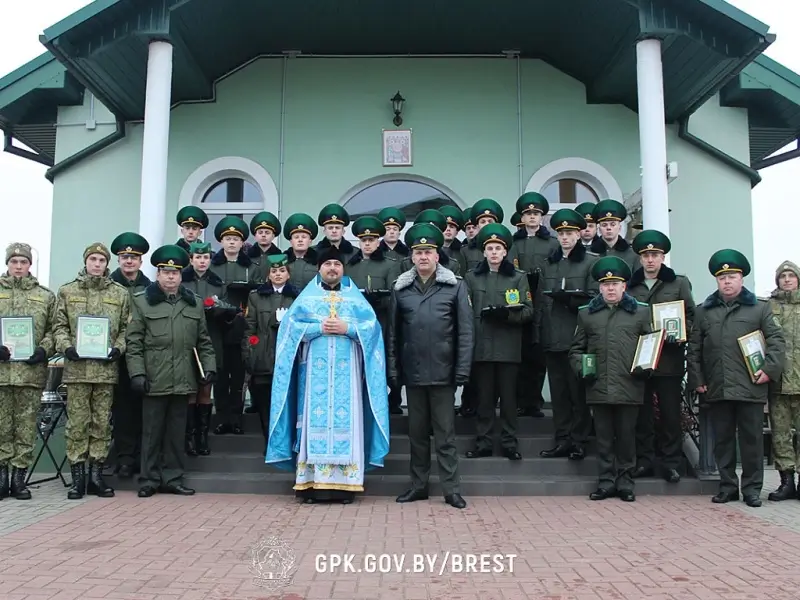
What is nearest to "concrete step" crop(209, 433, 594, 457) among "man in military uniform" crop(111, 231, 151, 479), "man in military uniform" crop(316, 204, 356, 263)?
"man in military uniform" crop(111, 231, 151, 479)

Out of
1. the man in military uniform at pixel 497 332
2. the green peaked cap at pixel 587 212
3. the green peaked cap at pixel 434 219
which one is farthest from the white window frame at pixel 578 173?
the man in military uniform at pixel 497 332

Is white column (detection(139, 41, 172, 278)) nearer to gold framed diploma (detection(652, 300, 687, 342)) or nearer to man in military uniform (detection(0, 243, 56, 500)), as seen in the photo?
man in military uniform (detection(0, 243, 56, 500))

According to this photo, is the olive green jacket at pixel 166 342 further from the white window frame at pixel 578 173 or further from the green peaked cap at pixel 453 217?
the white window frame at pixel 578 173

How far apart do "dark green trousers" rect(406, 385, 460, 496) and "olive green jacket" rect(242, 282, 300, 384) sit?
5.04 ft

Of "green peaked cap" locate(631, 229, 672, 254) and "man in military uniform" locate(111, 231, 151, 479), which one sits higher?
"green peaked cap" locate(631, 229, 672, 254)

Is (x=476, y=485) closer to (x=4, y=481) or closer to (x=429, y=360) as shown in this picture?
(x=429, y=360)

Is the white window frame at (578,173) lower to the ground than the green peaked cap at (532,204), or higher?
higher

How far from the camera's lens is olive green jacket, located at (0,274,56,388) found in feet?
21.2

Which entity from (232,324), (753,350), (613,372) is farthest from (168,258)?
(753,350)

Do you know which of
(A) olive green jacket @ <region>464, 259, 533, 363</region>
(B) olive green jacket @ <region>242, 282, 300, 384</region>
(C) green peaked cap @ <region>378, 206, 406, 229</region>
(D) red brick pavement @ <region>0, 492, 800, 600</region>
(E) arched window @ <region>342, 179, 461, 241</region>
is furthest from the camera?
(E) arched window @ <region>342, 179, 461, 241</region>

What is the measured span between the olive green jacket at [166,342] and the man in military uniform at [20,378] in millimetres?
831

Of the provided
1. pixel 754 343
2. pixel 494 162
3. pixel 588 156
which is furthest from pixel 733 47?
pixel 754 343

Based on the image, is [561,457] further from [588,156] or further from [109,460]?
[588,156]

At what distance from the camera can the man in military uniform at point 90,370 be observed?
6.43 m
